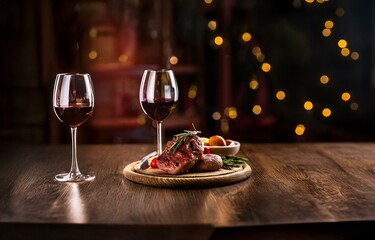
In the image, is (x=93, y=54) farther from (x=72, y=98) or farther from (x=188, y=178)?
(x=188, y=178)

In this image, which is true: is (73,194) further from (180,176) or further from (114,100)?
(114,100)

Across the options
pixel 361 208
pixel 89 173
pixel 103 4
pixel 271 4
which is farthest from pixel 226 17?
pixel 361 208

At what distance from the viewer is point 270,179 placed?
4.44 feet

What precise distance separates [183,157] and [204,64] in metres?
2.35

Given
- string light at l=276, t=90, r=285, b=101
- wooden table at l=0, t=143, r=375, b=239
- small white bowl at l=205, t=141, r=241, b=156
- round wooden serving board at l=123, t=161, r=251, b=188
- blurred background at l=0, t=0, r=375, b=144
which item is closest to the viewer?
wooden table at l=0, t=143, r=375, b=239

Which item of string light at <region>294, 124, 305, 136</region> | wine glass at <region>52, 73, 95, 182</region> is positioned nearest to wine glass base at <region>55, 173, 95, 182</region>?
wine glass at <region>52, 73, 95, 182</region>

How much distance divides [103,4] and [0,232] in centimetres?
261

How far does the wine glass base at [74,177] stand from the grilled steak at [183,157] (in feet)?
0.58

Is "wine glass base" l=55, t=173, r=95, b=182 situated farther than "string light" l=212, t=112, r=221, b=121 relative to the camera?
No

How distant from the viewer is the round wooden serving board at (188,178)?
1244 millimetres

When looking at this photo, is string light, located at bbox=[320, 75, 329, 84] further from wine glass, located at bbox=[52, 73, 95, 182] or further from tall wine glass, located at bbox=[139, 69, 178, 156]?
wine glass, located at bbox=[52, 73, 95, 182]

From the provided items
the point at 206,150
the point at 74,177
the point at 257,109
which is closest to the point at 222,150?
the point at 206,150

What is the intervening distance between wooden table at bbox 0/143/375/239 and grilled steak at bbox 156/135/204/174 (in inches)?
2.4

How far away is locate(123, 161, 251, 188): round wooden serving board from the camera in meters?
1.24
